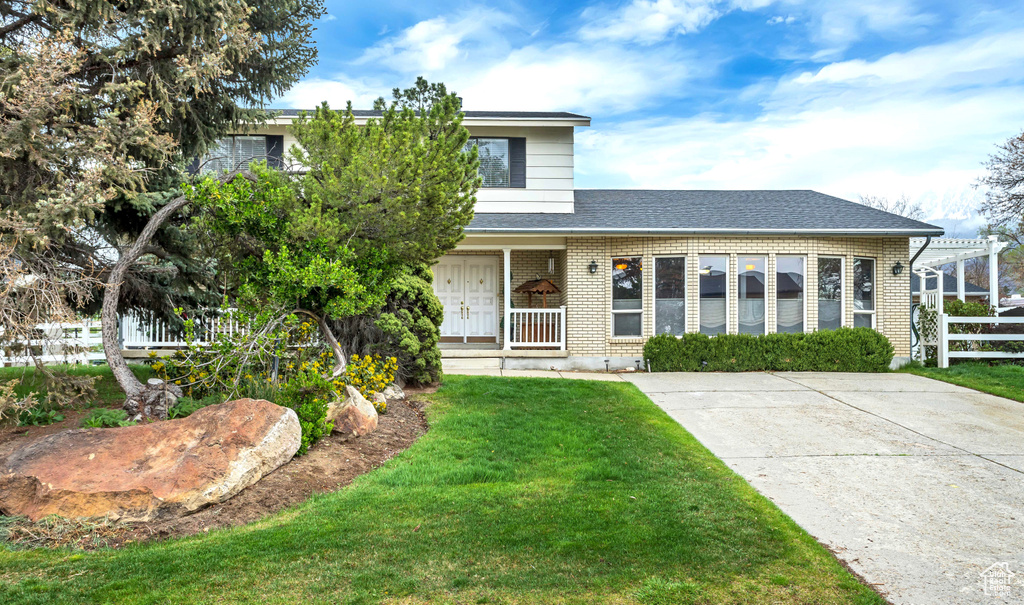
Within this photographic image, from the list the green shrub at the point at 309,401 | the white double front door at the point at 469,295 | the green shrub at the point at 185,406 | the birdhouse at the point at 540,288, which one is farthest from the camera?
the white double front door at the point at 469,295

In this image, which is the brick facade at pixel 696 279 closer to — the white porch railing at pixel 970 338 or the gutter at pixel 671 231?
the gutter at pixel 671 231

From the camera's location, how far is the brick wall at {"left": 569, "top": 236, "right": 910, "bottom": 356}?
12.7 meters

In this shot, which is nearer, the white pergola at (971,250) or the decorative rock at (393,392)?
the decorative rock at (393,392)

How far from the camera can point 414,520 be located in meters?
4.21

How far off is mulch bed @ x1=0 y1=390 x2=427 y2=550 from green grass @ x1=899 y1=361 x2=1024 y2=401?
31.3 feet

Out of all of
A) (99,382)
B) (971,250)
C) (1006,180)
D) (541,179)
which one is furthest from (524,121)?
(1006,180)

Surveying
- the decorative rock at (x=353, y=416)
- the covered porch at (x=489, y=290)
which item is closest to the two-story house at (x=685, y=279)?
the covered porch at (x=489, y=290)

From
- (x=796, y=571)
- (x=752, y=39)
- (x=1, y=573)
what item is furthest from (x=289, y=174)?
(x=752, y=39)

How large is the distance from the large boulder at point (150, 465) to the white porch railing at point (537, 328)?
7.52 m

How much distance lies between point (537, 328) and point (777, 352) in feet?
16.4

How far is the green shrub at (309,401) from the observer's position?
590cm

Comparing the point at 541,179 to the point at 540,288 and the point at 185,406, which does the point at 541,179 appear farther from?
the point at 185,406

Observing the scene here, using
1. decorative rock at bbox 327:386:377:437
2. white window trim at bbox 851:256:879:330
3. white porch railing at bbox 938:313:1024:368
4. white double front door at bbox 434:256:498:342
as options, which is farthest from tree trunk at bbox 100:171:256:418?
white porch railing at bbox 938:313:1024:368

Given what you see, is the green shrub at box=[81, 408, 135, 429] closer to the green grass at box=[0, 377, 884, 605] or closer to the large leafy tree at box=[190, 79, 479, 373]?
the large leafy tree at box=[190, 79, 479, 373]
